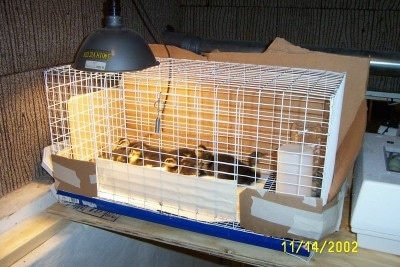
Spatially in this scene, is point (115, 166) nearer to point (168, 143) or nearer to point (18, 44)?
point (168, 143)

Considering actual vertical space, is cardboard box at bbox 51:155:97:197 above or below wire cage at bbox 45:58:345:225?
below

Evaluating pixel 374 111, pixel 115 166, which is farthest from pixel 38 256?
pixel 374 111

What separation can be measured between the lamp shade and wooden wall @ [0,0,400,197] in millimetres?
326

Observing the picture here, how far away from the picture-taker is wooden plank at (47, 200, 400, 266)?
0.85m

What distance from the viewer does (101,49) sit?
2.71 feet

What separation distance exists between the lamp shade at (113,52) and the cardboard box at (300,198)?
0.33m

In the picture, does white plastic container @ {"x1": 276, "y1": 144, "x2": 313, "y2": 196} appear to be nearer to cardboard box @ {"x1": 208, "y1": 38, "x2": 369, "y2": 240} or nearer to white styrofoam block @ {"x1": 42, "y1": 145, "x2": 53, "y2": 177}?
cardboard box @ {"x1": 208, "y1": 38, "x2": 369, "y2": 240}

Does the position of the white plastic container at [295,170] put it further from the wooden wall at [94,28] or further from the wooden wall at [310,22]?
the wooden wall at [310,22]

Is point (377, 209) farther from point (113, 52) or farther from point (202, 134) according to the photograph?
point (113, 52)

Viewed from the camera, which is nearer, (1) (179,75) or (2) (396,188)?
(2) (396,188)

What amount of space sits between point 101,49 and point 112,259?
2.50 feet
